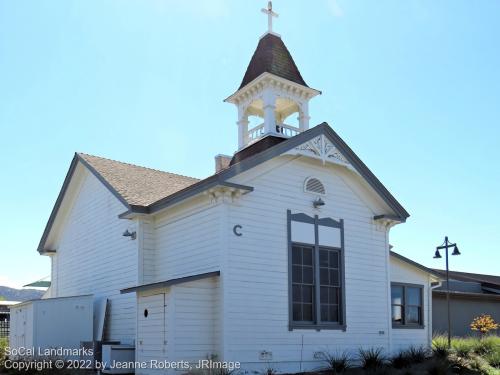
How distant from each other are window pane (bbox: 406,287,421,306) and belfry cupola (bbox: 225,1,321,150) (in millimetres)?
6767

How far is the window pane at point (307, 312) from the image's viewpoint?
17234 mm

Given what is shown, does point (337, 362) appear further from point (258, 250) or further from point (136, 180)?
point (136, 180)

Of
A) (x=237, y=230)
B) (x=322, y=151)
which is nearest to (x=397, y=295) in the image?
(x=322, y=151)

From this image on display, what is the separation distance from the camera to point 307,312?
17.3 meters

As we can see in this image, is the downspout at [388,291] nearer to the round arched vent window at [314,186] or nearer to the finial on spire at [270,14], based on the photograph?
the round arched vent window at [314,186]

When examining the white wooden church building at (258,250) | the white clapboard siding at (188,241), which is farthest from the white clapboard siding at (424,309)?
the white clapboard siding at (188,241)

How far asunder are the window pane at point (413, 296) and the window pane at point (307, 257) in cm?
561

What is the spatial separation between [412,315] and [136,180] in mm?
10541

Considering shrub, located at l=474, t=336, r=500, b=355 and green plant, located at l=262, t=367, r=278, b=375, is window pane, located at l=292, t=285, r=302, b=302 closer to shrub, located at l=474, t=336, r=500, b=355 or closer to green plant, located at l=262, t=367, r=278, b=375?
green plant, located at l=262, t=367, r=278, b=375

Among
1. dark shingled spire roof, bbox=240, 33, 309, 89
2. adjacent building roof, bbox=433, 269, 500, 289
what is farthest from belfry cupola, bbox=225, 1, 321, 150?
adjacent building roof, bbox=433, 269, 500, 289

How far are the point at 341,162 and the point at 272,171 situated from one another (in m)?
2.47

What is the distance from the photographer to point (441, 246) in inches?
1024

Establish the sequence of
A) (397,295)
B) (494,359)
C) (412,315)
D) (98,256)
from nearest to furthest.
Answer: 1. (494,359)
2. (98,256)
3. (397,295)
4. (412,315)

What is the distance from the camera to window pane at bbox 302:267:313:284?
17453mm
